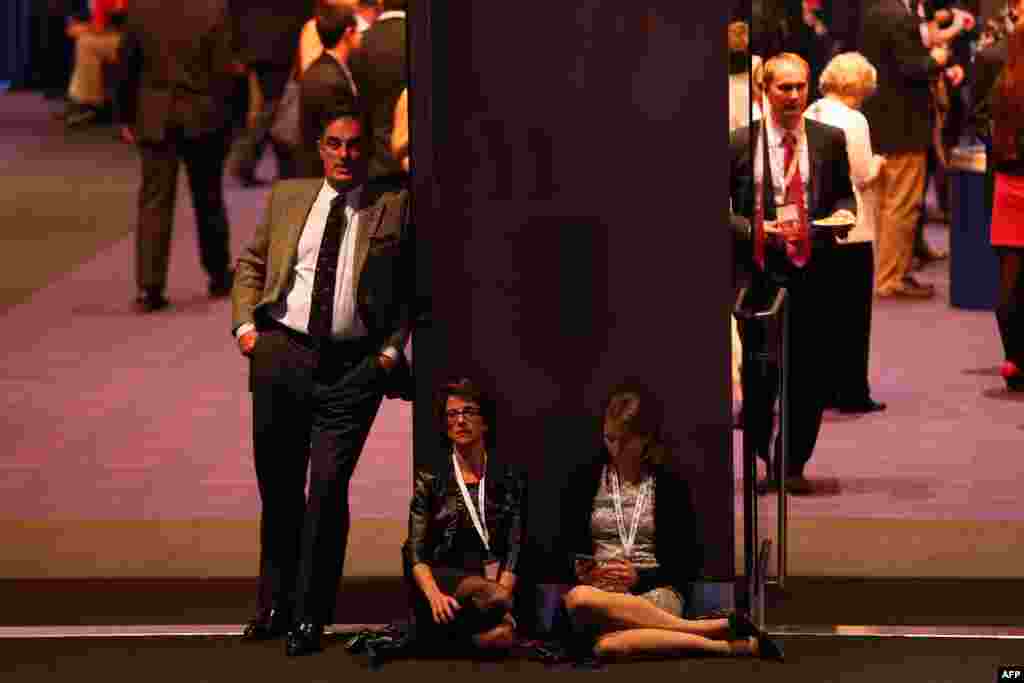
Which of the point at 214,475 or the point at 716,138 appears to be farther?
the point at 214,475

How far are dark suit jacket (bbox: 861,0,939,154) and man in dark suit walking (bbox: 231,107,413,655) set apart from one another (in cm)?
695

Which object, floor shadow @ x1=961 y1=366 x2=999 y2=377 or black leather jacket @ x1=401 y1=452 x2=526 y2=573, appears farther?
floor shadow @ x1=961 y1=366 x2=999 y2=377

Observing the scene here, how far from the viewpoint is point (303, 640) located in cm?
776

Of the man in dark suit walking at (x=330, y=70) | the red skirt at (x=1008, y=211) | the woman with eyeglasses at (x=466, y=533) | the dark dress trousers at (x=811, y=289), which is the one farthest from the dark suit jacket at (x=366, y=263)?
the man in dark suit walking at (x=330, y=70)

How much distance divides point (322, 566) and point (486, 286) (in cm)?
103

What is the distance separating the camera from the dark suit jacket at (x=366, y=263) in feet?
25.7

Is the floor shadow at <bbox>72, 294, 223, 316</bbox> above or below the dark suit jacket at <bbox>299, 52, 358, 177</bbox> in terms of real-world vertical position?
below

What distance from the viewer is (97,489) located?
10258mm

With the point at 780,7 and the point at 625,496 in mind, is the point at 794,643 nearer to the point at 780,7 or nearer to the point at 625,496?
the point at 625,496

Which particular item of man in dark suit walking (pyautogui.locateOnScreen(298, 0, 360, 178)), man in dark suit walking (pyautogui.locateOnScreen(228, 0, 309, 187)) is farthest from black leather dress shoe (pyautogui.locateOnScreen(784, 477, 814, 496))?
man in dark suit walking (pyautogui.locateOnScreen(228, 0, 309, 187))

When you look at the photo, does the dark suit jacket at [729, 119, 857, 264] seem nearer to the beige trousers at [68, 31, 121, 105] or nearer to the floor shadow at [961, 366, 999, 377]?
the floor shadow at [961, 366, 999, 377]

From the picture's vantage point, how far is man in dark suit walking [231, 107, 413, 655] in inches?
309

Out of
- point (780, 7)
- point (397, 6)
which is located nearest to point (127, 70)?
point (397, 6)

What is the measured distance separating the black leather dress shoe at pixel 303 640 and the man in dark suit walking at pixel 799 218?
224 cm
